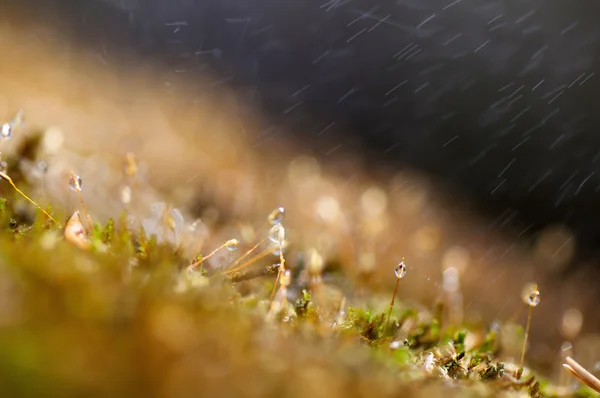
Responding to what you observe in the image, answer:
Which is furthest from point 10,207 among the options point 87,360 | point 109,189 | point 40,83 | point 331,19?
point 331,19

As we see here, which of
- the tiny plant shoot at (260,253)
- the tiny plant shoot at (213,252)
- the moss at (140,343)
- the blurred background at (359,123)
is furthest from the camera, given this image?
the blurred background at (359,123)

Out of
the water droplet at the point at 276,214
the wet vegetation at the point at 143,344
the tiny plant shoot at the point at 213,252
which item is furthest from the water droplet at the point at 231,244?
the wet vegetation at the point at 143,344

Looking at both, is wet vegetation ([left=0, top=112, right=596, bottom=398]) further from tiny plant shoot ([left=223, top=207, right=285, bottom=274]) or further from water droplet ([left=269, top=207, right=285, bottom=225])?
water droplet ([left=269, top=207, right=285, bottom=225])

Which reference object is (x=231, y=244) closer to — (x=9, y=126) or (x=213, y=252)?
(x=213, y=252)

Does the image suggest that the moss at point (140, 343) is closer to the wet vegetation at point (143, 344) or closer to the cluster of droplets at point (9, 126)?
the wet vegetation at point (143, 344)

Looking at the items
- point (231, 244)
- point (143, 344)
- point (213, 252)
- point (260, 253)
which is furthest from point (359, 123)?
point (143, 344)

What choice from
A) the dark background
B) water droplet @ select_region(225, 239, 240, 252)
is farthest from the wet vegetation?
the dark background

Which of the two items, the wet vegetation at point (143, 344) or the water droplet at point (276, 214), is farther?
the water droplet at point (276, 214)
